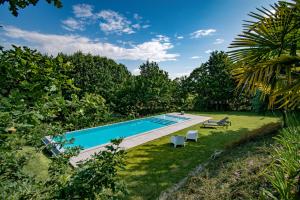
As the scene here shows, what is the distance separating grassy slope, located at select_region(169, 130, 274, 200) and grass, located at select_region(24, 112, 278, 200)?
97 centimetres

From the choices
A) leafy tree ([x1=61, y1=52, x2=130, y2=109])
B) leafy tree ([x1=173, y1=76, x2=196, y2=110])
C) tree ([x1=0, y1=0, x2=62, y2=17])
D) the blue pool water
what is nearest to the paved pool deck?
the blue pool water

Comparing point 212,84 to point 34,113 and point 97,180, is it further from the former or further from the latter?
point 34,113

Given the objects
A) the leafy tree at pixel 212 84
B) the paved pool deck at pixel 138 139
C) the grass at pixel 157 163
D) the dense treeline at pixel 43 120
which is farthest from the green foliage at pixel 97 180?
the leafy tree at pixel 212 84

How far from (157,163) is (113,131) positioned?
879 cm

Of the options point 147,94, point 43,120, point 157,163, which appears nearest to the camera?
point 43,120

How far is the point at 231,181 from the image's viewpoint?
16.3 feet

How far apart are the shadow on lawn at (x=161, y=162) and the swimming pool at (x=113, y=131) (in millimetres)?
3245

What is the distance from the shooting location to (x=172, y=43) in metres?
21.9

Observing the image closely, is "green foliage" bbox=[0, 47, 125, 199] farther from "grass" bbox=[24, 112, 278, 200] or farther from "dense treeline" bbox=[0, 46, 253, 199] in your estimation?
"grass" bbox=[24, 112, 278, 200]

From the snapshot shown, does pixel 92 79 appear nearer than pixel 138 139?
No

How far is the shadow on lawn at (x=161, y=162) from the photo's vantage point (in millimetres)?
5922

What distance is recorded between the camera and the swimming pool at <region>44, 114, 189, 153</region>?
1326cm

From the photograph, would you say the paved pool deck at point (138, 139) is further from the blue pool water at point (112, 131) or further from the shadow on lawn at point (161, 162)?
the blue pool water at point (112, 131)

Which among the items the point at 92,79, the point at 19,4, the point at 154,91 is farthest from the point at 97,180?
the point at 92,79
